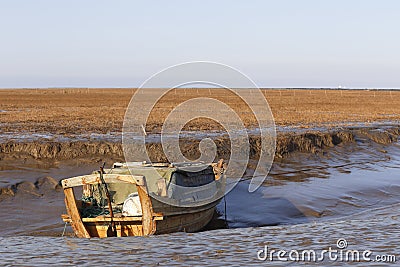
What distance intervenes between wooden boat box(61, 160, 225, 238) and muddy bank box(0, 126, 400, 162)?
5.78 m

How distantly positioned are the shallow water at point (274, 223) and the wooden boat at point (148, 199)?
0.50 metres

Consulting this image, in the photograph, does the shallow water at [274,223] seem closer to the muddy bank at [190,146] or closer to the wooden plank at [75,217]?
the wooden plank at [75,217]

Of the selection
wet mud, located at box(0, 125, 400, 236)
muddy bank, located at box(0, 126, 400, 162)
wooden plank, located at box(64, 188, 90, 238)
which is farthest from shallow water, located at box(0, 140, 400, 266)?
muddy bank, located at box(0, 126, 400, 162)

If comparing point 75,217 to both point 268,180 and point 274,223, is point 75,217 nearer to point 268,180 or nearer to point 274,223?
point 274,223

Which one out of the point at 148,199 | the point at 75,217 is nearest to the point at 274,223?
the point at 148,199

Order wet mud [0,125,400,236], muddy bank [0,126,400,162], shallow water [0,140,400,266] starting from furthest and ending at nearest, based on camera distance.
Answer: muddy bank [0,126,400,162] < wet mud [0,125,400,236] < shallow water [0,140,400,266]

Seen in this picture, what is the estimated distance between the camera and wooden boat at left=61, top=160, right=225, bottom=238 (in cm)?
1223

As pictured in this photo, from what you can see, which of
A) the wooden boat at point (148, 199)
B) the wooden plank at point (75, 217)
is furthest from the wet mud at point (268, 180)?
the wooden plank at point (75, 217)

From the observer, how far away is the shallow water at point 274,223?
997cm

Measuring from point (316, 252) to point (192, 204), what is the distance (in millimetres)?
4272

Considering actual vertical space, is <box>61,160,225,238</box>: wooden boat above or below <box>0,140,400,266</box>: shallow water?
above

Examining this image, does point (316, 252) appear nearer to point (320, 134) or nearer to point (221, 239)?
point (221, 239)

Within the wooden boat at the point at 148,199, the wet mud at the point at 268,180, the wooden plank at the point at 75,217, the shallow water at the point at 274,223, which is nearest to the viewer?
the shallow water at the point at 274,223

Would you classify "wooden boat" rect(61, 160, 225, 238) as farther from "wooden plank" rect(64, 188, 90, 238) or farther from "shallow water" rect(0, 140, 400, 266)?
"shallow water" rect(0, 140, 400, 266)
